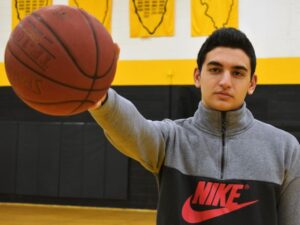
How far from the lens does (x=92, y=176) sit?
711 cm

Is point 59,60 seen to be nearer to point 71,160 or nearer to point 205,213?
point 205,213

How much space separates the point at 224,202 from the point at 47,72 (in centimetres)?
75

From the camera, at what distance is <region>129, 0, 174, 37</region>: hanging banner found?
7230 mm

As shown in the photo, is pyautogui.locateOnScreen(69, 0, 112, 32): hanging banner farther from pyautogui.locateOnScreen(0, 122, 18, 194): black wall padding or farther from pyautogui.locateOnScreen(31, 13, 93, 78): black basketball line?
pyautogui.locateOnScreen(31, 13, 93, 78): black basketball line

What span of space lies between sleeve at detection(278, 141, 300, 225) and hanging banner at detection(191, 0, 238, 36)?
558 centimetres

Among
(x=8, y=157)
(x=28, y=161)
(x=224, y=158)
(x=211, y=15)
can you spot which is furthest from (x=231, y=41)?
(x=8, y=157)

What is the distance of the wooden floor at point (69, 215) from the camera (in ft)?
18.7

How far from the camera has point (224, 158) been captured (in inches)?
63.7

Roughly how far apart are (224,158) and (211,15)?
5.72m

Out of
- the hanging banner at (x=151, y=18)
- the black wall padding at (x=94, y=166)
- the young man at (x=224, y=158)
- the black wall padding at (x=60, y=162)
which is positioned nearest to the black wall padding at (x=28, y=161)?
the black wall padding at (x=60, y=162)

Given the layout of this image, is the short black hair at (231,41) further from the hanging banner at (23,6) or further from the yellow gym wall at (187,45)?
the hanging banner at (23,6)

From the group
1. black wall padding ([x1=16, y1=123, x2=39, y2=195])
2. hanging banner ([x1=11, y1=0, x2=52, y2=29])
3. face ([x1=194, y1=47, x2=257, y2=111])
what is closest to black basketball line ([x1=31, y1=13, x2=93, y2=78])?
A: face ([x1=194, y1=47, x2=257, y2=111])

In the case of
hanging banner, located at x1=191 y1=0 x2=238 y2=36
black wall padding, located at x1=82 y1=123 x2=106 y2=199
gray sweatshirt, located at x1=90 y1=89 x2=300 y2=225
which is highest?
hanging banner, located at x1=191 y1=0 x2=238 y2=36

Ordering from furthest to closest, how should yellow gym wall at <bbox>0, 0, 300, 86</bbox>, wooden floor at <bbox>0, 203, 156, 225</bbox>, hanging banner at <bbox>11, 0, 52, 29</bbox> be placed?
hanging banner at <bbox>11, 0, 52, 29</bbox>, yellow gym wall at <bbox>0, 0, 300, 86</bbox>, wooden floor at <bbox>0, 203, 156, 225</bbox>
